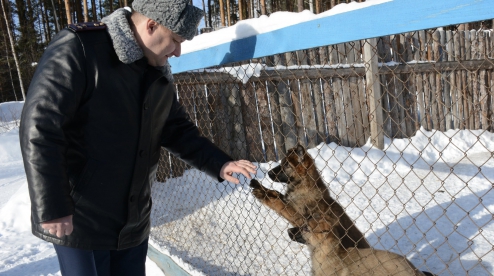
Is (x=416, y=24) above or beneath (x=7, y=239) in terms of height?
above

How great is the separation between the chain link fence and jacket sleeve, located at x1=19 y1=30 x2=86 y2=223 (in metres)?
1.89

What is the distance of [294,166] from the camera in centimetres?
378

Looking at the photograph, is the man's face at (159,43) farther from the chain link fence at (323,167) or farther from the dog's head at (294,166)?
the dog's head at (294,166)

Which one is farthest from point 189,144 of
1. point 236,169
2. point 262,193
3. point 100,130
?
point 262,193

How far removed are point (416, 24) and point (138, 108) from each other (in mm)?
1390

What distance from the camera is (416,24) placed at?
Result: 1798 mm

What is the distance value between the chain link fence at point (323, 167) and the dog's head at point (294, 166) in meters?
0.19

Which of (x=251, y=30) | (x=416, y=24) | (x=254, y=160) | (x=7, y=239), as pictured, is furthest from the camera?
(x=254, y=160)

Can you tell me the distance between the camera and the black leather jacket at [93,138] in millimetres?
1543

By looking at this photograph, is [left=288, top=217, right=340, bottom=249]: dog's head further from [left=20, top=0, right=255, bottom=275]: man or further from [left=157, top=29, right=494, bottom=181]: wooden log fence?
[left=157, top=29, right=494, bottom=181]: wooden log fence

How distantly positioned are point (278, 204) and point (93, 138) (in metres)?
2.09

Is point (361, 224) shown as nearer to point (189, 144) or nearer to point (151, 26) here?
point (189, 144)

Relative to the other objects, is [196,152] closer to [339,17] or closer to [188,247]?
[339,17]

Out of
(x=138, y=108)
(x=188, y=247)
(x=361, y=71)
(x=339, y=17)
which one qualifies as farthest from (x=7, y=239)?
(x=361, y=71)
